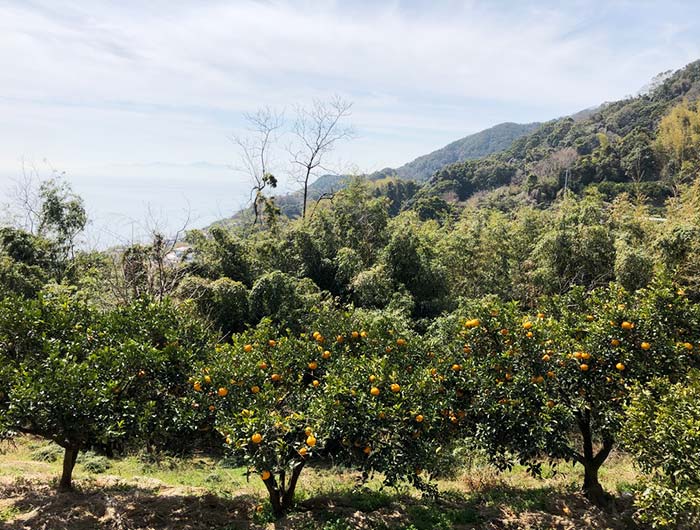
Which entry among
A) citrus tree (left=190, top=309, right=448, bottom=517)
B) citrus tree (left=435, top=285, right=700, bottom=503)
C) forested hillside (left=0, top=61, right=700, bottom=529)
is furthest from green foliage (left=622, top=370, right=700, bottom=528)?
citrus tree (left=190, top=309, right=448, bottom=517)

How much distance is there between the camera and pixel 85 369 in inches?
181

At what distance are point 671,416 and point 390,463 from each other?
2.78 meters

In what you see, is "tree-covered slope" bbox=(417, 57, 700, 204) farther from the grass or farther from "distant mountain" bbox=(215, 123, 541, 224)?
"distant mountain" bbox=(215, 123, 541, 224)

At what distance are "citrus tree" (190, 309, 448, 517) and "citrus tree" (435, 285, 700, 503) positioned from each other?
0.78 m

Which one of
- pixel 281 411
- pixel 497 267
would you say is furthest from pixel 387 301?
pixel 281 411

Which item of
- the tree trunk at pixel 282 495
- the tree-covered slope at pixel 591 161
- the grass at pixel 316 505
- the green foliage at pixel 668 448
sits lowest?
the grass at pixel 316 505

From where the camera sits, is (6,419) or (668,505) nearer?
(668,505)

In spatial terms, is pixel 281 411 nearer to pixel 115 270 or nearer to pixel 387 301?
pixel 387 301

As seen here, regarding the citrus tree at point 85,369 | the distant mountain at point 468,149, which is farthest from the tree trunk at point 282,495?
the distant mountain at point 468,149

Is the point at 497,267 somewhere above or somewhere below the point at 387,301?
above

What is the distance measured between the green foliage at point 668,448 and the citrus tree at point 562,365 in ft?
1.73

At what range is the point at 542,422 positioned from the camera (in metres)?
4.97

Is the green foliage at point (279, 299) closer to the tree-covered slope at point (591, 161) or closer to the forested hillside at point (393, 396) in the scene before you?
the forested hillside at point (393, 396)

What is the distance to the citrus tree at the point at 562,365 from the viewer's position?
16.7 ft
